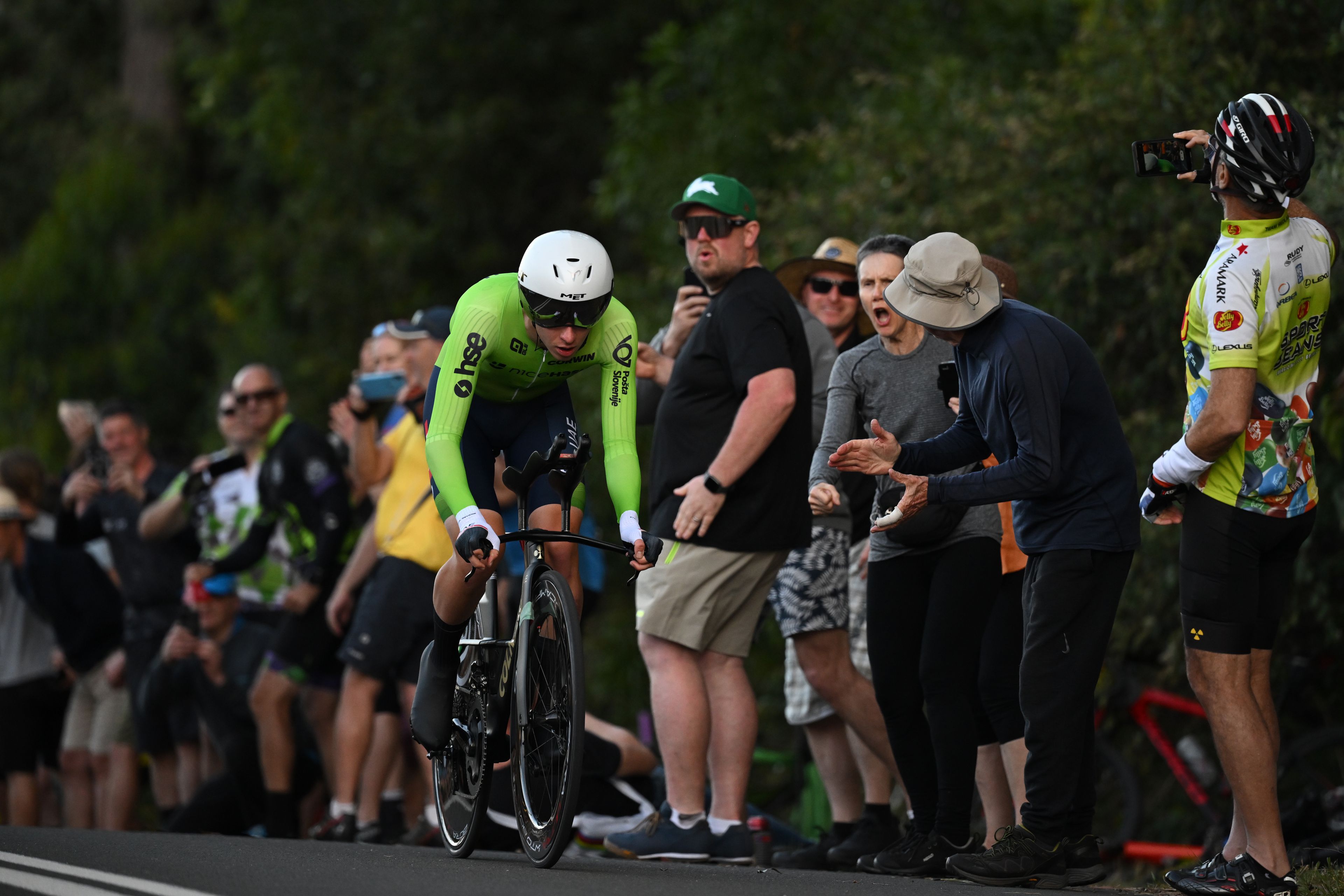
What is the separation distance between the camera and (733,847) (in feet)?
22.9

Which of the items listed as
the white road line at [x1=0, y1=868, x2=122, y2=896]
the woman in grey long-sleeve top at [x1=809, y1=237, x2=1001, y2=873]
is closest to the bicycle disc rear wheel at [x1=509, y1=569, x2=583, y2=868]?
the woman in grey long-sleeve top at [x1=809, y1=237, x2=1001, y2=873]

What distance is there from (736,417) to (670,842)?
5.86ft

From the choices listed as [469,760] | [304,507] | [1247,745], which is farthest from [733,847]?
[304,507]

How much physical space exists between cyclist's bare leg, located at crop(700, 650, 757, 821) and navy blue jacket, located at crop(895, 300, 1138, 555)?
1.68 meters

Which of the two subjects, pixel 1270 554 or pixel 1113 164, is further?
pixel 1113 164

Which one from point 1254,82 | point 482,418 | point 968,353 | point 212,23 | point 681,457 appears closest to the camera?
point 968,353

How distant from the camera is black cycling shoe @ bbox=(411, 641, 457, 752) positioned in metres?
6.50

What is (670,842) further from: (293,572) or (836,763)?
(293,572)

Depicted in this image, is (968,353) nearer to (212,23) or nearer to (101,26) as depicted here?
(212,23)

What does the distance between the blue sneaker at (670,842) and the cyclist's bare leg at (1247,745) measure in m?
2.17

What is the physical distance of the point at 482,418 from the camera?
6.68 meters

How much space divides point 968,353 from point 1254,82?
16.1ft

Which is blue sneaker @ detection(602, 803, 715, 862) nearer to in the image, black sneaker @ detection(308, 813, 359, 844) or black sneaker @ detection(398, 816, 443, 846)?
black sneaker @ detection(398, 816, 443, 846)

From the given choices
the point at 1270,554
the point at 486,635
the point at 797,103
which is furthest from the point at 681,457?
the point at 797,103
